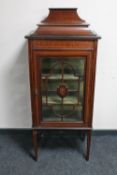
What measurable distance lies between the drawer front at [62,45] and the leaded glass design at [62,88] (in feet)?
0.28

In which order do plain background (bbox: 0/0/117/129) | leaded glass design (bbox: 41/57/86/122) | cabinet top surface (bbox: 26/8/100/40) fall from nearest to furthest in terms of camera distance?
1. cabinet top surface (bbox: 26/8/100/40)
2. leaded glass design (bbox: 41/57/86/122)
3. plain background (bbox: 0/0/117/129)

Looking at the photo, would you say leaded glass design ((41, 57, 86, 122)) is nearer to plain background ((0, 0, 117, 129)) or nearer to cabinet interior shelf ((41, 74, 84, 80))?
cabinet interior shelf ((41, 74, 84, 80))

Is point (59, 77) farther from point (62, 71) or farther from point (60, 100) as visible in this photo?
point (60, 100)

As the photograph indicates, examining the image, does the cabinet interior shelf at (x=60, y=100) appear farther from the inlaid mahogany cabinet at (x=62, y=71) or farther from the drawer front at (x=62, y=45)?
the drawer front at (x=62, y=45)

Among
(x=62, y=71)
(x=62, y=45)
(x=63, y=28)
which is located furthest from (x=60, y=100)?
(x=63, y=28)

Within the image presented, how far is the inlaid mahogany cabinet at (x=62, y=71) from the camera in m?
1.33

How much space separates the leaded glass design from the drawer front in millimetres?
85

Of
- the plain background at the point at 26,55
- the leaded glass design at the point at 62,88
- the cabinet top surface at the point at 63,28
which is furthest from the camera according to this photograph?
the plain background at the point at 26,55

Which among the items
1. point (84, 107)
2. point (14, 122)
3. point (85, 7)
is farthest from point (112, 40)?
point (14, 122)

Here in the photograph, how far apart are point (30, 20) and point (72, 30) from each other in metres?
0.45

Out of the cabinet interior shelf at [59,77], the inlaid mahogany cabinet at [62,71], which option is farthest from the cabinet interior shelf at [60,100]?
the cabinet interior shelf at [59,77]

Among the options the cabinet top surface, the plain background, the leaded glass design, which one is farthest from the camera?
the plain background

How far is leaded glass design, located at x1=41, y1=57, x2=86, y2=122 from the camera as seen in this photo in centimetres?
141

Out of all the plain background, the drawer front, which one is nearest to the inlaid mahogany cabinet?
the drawer front
